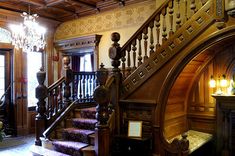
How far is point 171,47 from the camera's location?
3826 mm

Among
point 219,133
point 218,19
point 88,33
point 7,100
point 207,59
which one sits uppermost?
point 88,33

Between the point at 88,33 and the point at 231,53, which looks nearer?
the point at 231,53

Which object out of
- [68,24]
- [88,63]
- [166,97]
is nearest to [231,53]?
[166,97]

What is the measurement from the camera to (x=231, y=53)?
447 centimetres

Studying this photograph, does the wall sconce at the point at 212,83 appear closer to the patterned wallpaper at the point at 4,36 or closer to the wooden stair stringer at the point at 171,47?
the wooden stair stringer at the point at 171,47

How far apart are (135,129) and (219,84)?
1.83 m

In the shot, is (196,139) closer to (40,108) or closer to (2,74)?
(40,108)

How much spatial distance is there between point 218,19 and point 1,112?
20.0 ft

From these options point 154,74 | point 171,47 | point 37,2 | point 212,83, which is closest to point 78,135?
A: point 154,74

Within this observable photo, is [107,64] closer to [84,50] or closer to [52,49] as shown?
[84,50]

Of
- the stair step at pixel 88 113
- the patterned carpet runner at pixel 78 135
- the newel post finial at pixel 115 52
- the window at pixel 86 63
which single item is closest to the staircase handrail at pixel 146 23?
the newel post finial at pixel 115 52

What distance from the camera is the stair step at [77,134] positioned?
4391 mm

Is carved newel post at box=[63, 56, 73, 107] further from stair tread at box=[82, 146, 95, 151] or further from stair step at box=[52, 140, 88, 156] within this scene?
stair tread at box=[82, 146, 95, 151]

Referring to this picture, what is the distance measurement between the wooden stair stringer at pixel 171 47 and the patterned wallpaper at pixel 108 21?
2193 millimetres
